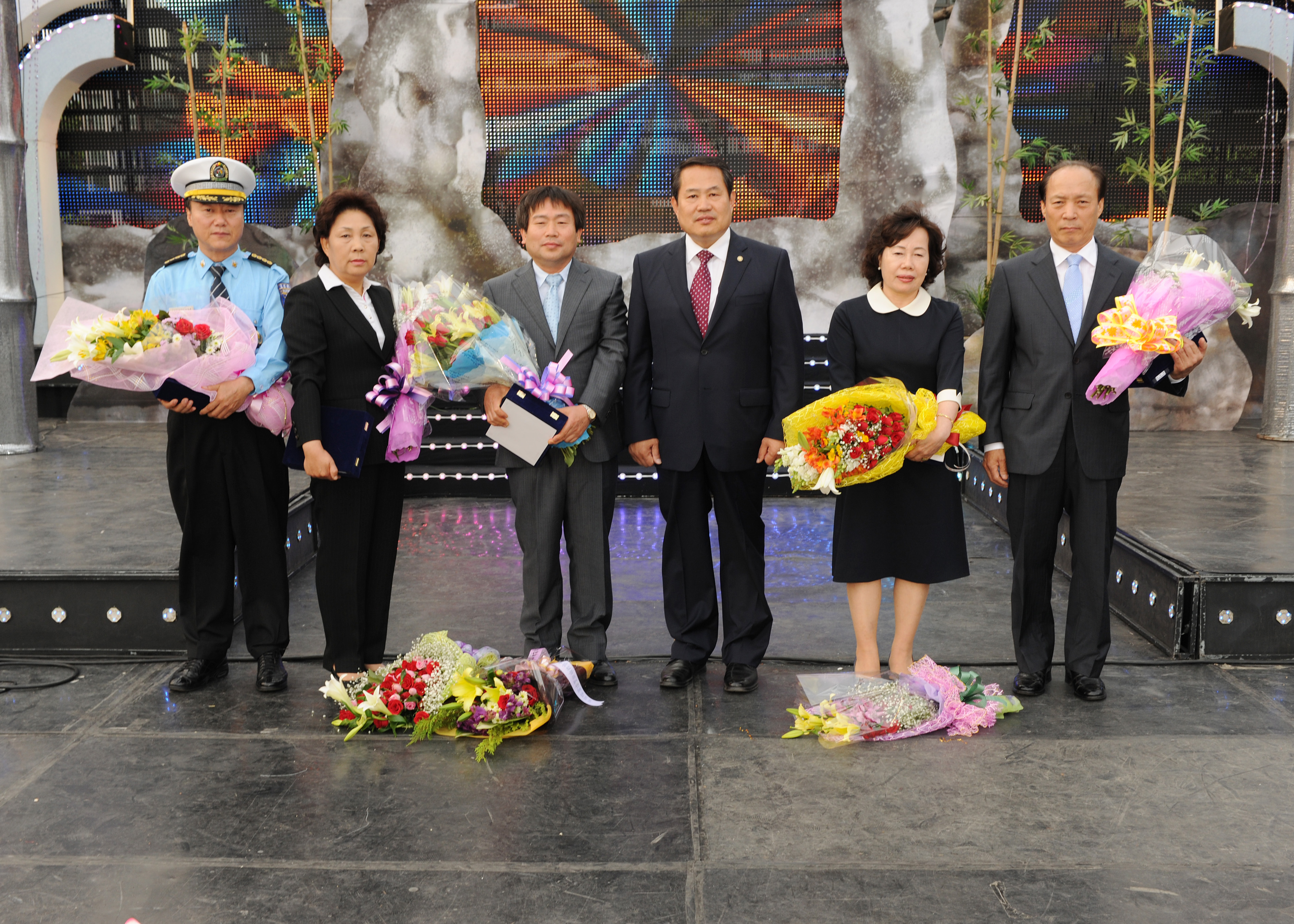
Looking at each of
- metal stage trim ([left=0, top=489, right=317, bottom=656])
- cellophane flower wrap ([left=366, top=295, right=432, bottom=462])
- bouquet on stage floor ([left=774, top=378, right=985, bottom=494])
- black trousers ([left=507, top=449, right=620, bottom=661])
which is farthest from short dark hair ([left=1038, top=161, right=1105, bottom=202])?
metal stage trim ([left=0, top=489, right=317, bottom=656])

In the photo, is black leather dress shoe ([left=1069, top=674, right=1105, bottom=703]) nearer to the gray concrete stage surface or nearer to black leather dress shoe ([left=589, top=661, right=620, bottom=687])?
the gray concrete stage surface

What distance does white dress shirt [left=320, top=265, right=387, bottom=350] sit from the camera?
3.41 m

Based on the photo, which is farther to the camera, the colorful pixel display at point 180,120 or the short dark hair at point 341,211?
the colorful pixel display at point 180,120

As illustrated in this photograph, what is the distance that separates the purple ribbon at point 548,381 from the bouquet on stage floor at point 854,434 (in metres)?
0.69

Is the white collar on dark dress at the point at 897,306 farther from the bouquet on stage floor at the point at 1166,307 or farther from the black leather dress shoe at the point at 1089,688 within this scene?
the black leather dress shoe at the point at 1089,688

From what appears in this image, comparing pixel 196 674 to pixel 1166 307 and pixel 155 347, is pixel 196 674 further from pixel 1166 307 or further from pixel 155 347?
pixel 1166 307

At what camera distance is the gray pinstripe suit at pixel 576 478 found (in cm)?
349

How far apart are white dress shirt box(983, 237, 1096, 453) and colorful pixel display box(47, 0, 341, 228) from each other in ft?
22.5

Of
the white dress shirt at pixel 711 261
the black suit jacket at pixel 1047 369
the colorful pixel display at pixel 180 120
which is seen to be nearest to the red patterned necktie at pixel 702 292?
the white dress shirt at pixel 711 261

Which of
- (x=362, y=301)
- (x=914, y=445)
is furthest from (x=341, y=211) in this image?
(x=914, y=445)

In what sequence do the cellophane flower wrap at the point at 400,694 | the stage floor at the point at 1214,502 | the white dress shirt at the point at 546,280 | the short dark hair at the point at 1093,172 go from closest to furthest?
the cellophane flower wrap at the point at 400,694 → the short dark hair at the point at 1093,172 → the white dress shirt at the point at 546,280 → the stage floor at the point at 1214,502

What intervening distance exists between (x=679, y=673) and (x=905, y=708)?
0.74 meters

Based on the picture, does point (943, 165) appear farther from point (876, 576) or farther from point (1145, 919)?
point (1145, 919)

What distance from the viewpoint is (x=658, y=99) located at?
8852 mm
